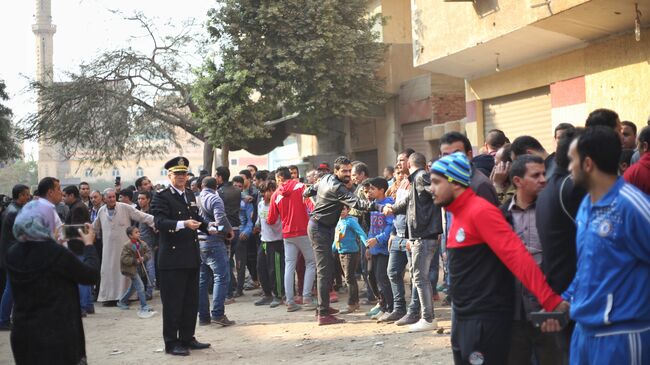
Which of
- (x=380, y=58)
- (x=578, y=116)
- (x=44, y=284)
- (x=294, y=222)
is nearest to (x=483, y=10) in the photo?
(x=578, y=116)

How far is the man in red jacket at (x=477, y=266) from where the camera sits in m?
4.28

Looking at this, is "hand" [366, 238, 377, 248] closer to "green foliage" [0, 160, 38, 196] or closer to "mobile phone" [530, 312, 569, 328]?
"mobile phone" [530, 312, 569, 328]

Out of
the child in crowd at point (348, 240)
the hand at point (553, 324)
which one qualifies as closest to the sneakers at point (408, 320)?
the child in crowd at point (348, 240)

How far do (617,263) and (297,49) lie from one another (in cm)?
1860

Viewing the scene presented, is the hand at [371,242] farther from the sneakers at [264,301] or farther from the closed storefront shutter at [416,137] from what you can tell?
the closed storefront shutter at [416,137]

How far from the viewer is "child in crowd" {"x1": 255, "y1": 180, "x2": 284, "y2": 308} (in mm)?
11875

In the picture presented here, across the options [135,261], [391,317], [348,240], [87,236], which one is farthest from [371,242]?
[87,236]

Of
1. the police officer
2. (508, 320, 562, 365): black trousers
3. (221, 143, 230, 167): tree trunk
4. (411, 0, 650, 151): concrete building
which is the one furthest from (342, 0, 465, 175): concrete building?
(508, 320, 562, 365): black trousers

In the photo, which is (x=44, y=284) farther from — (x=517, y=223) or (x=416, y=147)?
(x=416, y=147)

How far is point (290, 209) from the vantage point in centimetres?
1088

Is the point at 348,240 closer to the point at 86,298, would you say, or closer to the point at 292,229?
the point at 292,229

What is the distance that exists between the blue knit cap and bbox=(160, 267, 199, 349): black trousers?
4.73 m

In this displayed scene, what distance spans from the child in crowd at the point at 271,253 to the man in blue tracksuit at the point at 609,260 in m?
8.43

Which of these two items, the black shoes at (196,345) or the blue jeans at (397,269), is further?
the blue jeans at (397,269)
